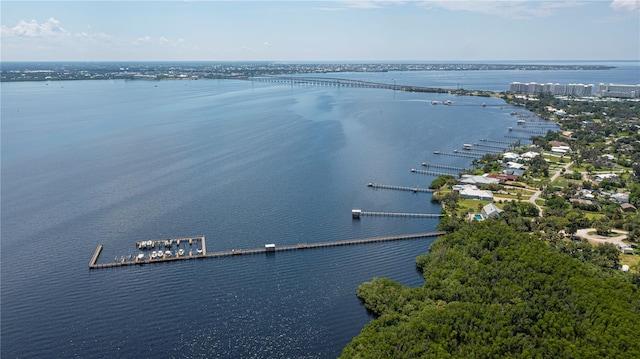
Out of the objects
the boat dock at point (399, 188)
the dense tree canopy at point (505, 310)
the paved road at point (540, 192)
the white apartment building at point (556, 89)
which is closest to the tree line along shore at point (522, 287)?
Result: the dense tree canopy at point (505, 310)

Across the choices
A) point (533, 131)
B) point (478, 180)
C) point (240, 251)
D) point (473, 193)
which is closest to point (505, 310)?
point (240, 251)

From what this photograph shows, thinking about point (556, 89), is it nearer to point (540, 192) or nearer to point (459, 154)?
point (459, 154)

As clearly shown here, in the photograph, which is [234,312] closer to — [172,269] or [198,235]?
[172,269]

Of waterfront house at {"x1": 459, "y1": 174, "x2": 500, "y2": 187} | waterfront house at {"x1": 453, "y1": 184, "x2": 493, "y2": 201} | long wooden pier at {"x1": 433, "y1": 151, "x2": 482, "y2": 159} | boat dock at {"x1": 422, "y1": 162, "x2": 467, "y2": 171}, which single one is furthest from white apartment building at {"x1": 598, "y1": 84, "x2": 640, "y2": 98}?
waterfront house at {"x1": 453, "y1": 184, "x2": 493, "y2": 201}

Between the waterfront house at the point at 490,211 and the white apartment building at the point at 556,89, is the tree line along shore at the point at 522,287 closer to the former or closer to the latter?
the waterfront house at the point at 490,211

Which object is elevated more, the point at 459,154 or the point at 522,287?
the point at 459,154

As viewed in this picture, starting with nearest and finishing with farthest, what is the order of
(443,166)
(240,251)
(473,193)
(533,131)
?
(240,251)
(473,193)
(443,166)
(533,131)
